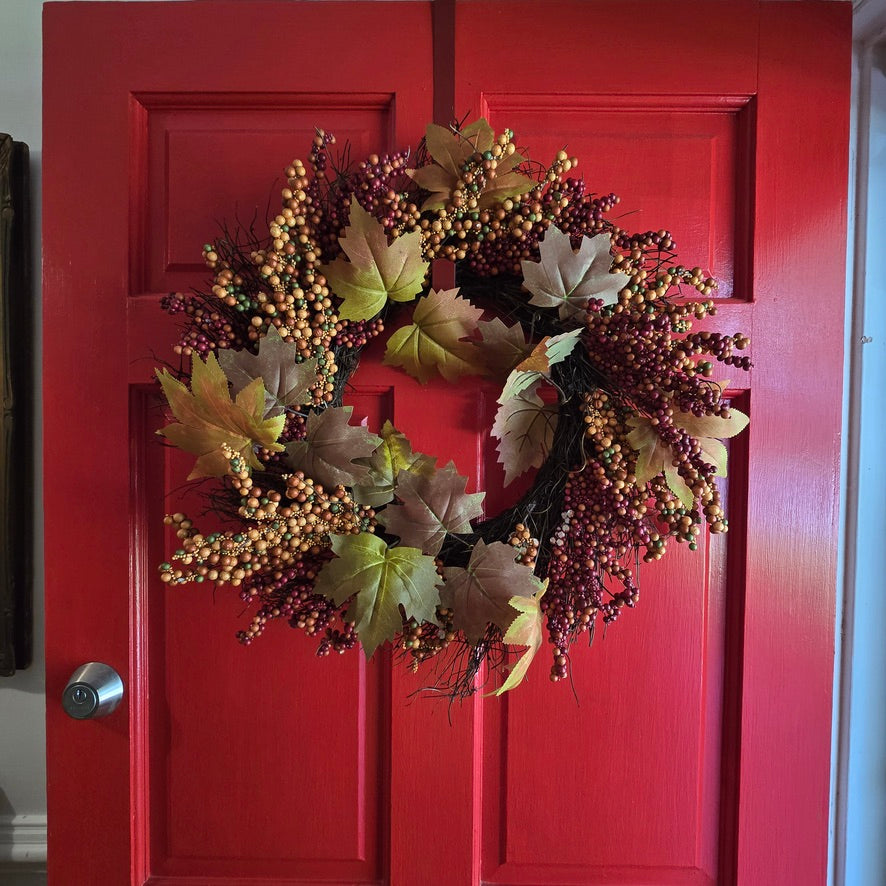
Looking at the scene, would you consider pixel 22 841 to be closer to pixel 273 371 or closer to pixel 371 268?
Result: pixel 273 371

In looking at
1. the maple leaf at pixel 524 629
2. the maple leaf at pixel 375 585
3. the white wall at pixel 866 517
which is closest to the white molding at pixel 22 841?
the maple leaf at pixel 375 585

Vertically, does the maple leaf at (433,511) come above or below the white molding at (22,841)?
above

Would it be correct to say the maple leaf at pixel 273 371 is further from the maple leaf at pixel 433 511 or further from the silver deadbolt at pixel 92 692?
the silver deadbolt at pixel 92 692

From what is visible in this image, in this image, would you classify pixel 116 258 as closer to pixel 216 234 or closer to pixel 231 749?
pixel 216 234

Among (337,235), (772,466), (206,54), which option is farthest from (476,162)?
(772,466)

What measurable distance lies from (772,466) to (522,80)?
64 cm

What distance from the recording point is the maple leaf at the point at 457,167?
774mm

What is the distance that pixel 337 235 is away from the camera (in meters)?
0.80

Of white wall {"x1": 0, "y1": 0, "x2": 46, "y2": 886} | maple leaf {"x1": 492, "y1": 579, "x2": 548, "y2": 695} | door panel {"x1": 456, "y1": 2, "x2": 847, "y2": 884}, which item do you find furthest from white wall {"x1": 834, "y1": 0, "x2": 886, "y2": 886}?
white wall {"x1": 0, "y1": 0, "x2": 46, "y2": 886}

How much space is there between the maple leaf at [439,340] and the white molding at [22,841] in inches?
40.0

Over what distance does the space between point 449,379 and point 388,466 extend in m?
0.14

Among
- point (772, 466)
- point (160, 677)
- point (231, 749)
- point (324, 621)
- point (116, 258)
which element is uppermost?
point (116, 258)

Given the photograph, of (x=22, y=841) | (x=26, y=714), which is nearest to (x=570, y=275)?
(x=26, y=714)

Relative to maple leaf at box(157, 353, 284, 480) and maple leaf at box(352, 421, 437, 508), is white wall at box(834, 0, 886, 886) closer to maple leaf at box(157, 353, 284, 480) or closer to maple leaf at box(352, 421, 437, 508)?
maple leaf at box(352, 421, 437, 508)
